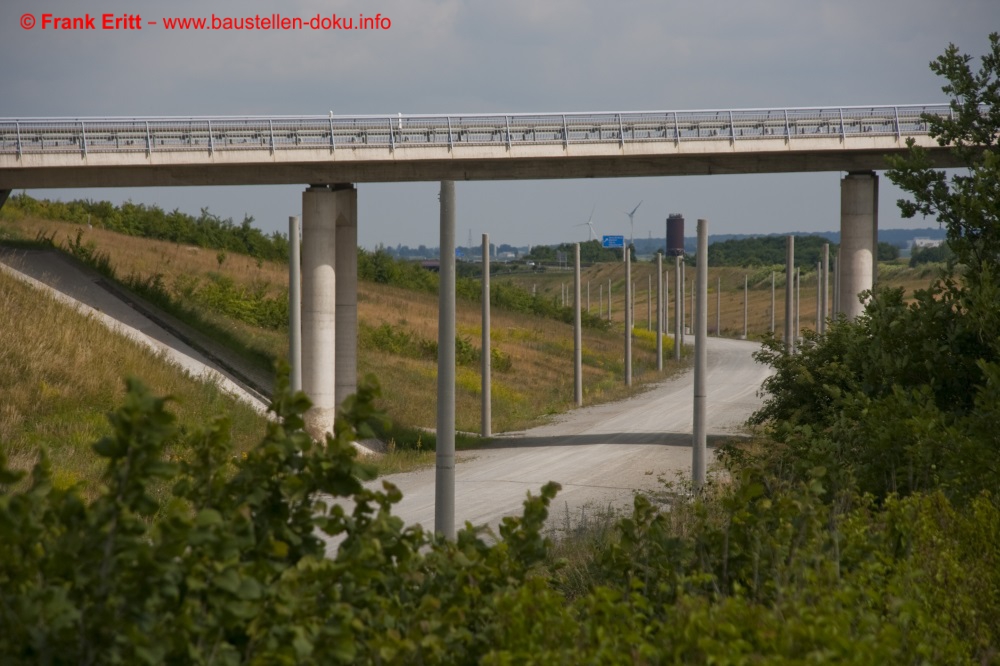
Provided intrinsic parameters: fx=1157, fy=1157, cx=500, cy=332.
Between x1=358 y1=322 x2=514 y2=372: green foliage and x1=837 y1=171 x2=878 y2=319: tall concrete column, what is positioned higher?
x1=837 y1=171 x2=878 y2=319: tall concrete column

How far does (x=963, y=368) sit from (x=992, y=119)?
10.7 feet

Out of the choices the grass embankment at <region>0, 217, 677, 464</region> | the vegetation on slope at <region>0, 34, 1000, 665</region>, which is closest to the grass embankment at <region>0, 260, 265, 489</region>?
the grass embankment at <region>0, 217, 677, 464</region>

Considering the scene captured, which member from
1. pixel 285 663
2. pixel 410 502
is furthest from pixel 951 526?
pixel 410 502

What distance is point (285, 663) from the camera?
13.9 ft

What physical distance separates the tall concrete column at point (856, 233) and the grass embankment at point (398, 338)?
1184cm

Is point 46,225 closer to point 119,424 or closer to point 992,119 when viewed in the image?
point 992,119

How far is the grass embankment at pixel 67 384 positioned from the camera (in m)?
21.5

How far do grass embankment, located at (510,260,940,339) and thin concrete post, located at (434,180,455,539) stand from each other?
3624 inches

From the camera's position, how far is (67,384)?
990 inches

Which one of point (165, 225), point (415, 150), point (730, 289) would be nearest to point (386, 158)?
point (415, 150)

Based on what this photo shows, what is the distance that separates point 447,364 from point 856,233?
22.9 meters

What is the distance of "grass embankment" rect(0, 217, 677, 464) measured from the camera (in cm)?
4044

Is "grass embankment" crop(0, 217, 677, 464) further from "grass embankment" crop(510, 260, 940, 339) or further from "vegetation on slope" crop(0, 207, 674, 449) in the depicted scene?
"grass embankment" crop(510, 260, 940, 339)

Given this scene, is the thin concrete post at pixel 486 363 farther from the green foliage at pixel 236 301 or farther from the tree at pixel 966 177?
the tree at pixel 966 177
